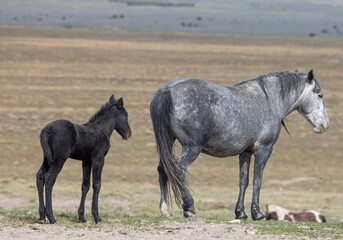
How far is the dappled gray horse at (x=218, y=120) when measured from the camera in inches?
351

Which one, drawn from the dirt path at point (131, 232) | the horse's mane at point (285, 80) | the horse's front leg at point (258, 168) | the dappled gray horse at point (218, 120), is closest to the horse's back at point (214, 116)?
the dappled gray horse at point (218, 120)

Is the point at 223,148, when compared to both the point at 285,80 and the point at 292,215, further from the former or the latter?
the point at 292,215

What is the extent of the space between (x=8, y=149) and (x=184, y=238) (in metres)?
14.3

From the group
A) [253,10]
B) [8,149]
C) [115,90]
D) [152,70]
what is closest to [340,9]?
[253,10]

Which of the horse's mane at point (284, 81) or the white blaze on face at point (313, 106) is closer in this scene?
the horse's mane at point (284, 81)

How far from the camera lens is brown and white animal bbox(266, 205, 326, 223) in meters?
14.0

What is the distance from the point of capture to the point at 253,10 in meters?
141

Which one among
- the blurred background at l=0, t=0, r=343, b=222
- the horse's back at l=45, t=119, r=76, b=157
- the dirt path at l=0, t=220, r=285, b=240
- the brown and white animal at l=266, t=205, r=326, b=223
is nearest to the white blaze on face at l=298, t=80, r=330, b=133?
the blurred background at l=0, t=0, r=343, b=222

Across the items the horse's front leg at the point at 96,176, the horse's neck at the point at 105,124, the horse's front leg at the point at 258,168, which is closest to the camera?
the horse's front leg at the point at 96,176

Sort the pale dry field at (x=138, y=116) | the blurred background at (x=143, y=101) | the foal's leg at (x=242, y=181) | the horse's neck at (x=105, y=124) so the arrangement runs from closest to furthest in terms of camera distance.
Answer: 1. the horse's neck at (x=105, y=124)
2. the foal's leg at (x=242, y=181)
3. the pale dry field at (x=138, y=116)
4. the blurred background at (x=143, y=101)

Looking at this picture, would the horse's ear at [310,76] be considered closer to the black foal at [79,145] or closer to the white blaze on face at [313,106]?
the white blaze on face at [313,106]

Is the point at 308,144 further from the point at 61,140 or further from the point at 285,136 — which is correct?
the point at 61,140

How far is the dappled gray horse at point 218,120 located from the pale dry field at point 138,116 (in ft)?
14.7

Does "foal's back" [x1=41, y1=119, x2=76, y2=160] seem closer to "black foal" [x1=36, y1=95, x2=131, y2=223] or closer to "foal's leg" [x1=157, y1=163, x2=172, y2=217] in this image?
"black foal" [x1=36, y1=95, x2=131, y2=223]
